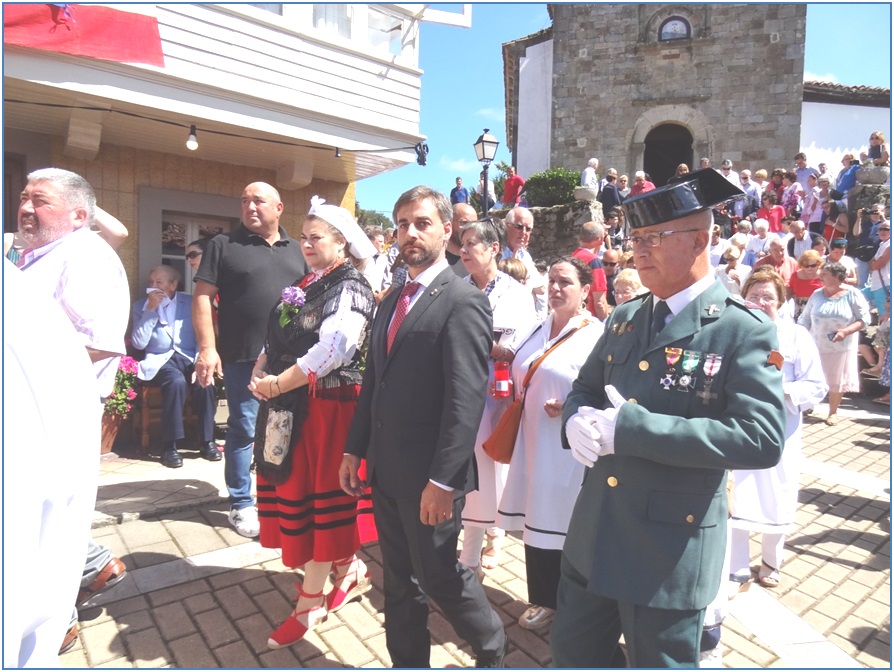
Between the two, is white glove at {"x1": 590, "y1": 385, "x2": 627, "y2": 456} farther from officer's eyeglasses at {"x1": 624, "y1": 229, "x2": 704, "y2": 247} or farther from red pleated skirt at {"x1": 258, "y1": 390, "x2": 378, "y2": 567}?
red pleated skirt at {"x1": 258, "y1": 390, "x2": 378, "y2": 567}

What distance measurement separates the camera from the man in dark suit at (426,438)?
2.19 m

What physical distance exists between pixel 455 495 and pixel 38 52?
5.34 meters

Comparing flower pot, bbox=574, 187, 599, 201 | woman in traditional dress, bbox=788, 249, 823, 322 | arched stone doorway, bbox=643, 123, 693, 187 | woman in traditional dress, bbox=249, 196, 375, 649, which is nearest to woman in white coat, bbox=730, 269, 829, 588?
woman in traditional dress, bbox=249, 196, 375, 649

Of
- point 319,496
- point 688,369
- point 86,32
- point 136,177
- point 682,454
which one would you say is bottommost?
point 319,496

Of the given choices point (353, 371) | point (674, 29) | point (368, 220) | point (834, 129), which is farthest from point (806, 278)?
point (368, 220)

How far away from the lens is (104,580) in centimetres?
295

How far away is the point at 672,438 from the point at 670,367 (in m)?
0.26

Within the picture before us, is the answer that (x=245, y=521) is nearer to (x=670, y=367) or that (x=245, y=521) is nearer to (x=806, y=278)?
(x=670, y=367)

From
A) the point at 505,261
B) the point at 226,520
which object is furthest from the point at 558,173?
the point at 226,520

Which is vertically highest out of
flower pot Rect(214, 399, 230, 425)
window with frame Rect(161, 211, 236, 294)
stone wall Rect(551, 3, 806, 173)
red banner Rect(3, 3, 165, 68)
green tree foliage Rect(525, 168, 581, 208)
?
stone wall Rect(551, 3, 806, 173)

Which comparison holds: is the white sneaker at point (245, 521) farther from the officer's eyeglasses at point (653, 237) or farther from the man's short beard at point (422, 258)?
the officer's eyeglasses at point (653, 237)

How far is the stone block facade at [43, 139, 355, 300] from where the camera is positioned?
610cm

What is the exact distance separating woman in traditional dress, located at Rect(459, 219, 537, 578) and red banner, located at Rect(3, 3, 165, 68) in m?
4.00

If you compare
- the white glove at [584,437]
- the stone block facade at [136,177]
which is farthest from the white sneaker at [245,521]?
the stone block facade at [136,177]
